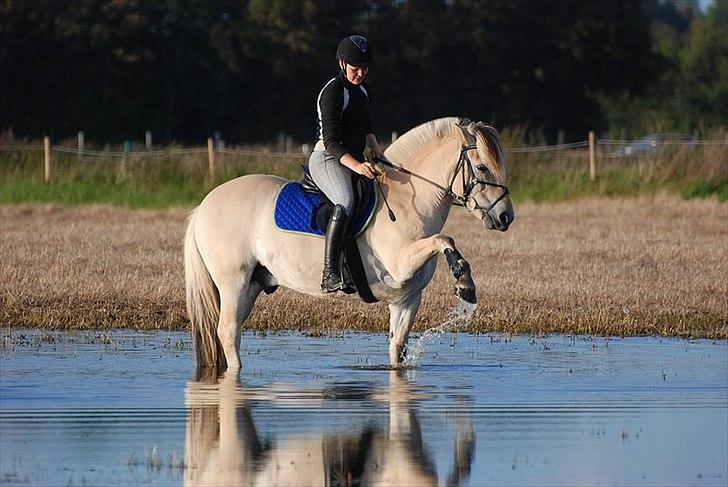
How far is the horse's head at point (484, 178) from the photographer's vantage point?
429 inches

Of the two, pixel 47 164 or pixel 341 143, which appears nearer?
pixel 341 143

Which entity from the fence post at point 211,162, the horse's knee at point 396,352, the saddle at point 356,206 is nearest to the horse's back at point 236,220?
the saddle at point 356,206

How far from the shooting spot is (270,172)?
28641mm

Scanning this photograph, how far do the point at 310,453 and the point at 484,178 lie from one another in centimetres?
341

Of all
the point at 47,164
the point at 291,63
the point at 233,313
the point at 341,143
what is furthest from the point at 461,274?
the point at 291,63

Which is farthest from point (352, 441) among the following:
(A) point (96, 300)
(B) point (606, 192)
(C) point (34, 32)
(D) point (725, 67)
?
(D) point (725, 67)

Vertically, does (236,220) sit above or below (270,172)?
above

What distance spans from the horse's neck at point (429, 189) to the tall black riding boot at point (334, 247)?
0.43 metres

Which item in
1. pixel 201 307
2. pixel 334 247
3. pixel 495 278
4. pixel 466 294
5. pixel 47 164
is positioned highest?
pixel 334 247

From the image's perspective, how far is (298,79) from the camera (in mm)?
61906

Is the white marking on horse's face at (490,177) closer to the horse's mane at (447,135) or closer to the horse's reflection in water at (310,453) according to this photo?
the horse's mane at (447,135)

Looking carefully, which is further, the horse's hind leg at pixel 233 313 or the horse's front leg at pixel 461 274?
the horse's hind leg at pixel 233 313

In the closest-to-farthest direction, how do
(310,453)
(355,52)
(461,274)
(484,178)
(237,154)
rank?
(310,453) < (461,274) < (484,178) < (355,52) < (237,154)

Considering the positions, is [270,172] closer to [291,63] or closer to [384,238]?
[384,238]
